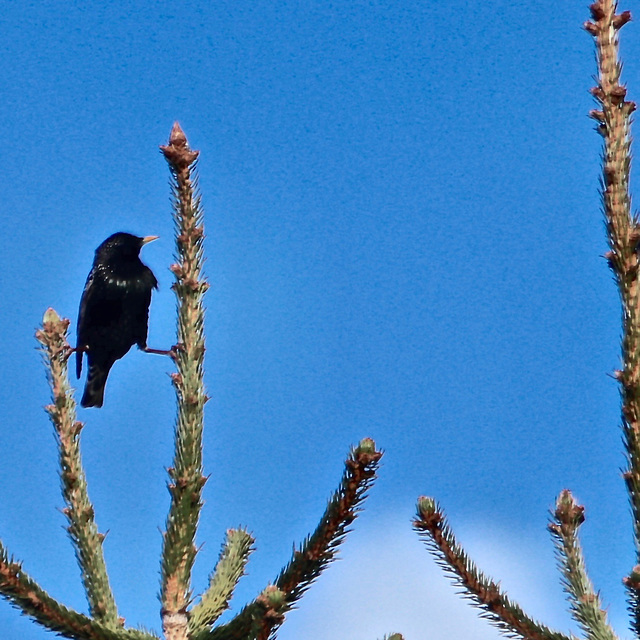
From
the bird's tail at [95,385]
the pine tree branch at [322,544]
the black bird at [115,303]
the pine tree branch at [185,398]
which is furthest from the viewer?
the bird's tail at [95,385]

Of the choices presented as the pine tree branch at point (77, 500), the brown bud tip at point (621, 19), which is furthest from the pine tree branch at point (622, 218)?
the pine tree branch at point (77, 500)

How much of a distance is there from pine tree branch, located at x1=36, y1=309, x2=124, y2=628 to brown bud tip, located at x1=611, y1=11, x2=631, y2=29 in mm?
2122

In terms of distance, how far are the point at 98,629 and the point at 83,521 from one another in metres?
0.40

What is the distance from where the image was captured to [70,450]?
319cm

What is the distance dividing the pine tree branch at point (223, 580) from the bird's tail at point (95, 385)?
5.26m

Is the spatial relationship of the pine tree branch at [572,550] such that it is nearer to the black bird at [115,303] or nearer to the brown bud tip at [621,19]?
the brown bud tip at [621,19]

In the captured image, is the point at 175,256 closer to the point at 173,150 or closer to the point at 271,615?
the point at 173,150

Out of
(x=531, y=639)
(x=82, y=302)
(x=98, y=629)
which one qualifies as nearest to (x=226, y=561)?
(x=98, y=629)

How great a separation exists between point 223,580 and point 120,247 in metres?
5.45

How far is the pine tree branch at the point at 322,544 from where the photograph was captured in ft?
8.04

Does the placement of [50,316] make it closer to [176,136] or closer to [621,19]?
[176,136]

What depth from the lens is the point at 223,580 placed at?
10.4 feet

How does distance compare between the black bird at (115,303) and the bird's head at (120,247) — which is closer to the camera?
the black bird at (115,303)

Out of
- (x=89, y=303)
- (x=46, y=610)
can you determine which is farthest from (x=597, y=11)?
(x=89, y=303)
